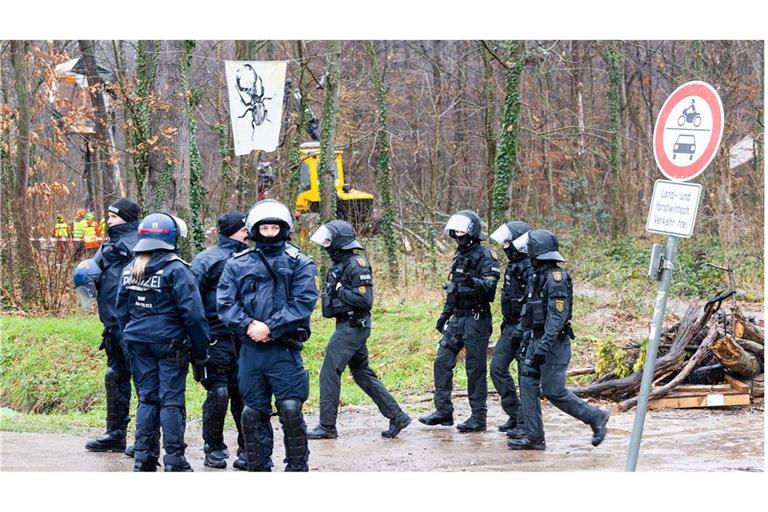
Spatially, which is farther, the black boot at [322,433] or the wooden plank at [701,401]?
the wooden plank at [701,401]

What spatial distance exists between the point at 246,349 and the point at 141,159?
6.81 metres

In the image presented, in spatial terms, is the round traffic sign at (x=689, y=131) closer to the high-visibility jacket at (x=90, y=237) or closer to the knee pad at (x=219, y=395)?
the knee pad at (x=219, y=395)

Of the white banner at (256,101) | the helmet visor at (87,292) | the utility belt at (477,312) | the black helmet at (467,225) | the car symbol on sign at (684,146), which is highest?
the white banner at (256,101)

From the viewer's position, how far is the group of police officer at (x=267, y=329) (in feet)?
24.4

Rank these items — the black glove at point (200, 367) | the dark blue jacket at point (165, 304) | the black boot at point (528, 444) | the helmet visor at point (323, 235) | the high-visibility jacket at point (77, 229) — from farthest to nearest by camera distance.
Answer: the high-visibility jacket at point (77, 229) < the helmet visor at point (323, 235) < the black boot at point (528, 444) < the black glove at point (200, 367) < the dark blue jacket at point (165, 304)

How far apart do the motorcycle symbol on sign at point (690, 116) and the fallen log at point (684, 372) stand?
16.0 ft

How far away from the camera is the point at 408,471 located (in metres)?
8.47

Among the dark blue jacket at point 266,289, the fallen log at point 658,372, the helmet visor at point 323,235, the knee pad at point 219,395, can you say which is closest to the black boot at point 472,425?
the fallen log at point 658,372

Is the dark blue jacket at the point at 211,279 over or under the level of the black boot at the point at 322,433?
over

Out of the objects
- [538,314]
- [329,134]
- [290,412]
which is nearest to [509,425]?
[538,314]

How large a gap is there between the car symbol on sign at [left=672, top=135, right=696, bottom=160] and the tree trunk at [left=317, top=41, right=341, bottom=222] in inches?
382

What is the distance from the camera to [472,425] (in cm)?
1027

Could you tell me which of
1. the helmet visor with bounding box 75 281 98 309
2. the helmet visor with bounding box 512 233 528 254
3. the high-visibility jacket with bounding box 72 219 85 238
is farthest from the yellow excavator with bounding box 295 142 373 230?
the helmet visor with bounding box 75 281 98 309
